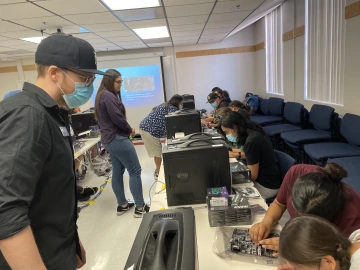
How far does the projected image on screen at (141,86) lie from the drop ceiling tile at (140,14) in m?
3.47

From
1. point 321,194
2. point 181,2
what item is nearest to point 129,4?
point 181,2

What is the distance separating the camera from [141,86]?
7.20 m

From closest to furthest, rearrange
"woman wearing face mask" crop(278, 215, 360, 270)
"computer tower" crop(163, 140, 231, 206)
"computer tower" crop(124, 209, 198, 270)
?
"computer tower" crop(124, 209, 198, 270) → "woman wearing face mask" crop(278, 215, 360, 270) → "computer tower" crop(163, 140, 231, 206)

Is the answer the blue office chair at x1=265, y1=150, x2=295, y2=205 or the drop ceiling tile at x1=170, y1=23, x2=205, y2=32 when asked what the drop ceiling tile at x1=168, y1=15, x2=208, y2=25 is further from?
the blue office chair at x1=265, y1=150, x2=295, y2=205

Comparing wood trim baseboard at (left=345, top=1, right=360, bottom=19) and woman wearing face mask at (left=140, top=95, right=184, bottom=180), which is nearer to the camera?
wood trim baseboard at (left=345, top=1, right=360, bottom=19)

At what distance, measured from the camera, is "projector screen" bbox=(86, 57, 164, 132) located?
23.3ft

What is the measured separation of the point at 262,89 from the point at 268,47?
1.03 metres

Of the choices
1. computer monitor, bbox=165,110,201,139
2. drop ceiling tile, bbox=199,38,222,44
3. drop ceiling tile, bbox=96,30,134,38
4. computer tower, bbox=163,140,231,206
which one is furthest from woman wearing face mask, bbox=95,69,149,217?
drop ceiling tile, bbox=199,38,222,44

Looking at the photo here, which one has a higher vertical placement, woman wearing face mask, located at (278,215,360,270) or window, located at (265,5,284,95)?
window, located at (265,5,284,95)

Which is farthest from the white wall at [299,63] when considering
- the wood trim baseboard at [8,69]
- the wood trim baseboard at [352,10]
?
the wood trim baseboard at [8,69]

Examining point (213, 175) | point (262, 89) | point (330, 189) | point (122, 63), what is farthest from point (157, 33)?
point (330, 189)

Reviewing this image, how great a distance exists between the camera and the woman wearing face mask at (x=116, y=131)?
2.64 m

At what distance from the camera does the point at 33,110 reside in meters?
0.77

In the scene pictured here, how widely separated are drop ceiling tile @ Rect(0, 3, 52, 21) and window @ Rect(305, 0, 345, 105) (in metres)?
3.60
